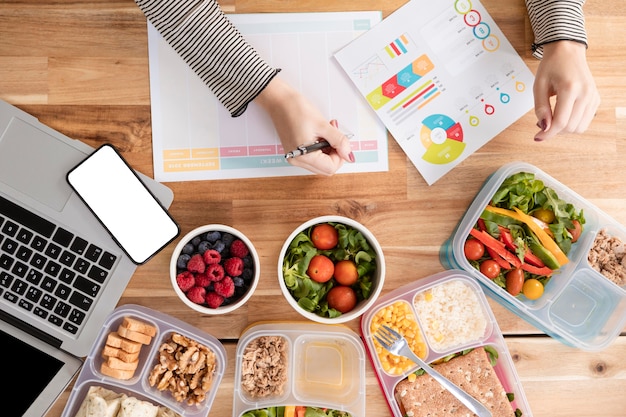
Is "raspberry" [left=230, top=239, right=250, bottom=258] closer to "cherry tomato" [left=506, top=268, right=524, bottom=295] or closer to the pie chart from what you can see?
the pie chart

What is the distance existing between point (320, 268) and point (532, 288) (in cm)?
41

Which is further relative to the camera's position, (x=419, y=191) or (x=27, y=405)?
(x=419, y=191)

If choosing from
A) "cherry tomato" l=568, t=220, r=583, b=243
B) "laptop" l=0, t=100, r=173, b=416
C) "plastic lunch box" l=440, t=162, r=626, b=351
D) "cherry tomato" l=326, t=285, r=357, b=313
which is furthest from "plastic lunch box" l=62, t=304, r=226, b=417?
"cherry tomato" l=568, t=220, r=583, b=243

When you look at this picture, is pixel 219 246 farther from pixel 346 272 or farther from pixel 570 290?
pixel 570 290

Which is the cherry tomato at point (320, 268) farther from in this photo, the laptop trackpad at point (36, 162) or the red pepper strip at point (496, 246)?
the laptop trackpad at point (36, 162)

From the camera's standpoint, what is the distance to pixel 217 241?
0.97 metres

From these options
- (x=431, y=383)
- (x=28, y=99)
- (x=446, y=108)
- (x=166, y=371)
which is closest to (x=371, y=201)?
(x=446, y=108)

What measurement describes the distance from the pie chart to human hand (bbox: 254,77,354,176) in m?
0.17

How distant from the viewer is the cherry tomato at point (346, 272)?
1.00m

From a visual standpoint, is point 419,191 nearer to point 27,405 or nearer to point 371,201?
point 371,201

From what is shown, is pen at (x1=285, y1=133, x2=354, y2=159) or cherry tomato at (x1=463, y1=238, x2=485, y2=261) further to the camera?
cherry tomato at (x1=463, y1=238, x2=485, y2=261)

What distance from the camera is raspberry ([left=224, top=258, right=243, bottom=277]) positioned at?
952mm

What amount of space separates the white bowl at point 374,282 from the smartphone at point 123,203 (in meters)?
0.21

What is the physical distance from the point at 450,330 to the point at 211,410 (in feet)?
1.56
